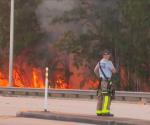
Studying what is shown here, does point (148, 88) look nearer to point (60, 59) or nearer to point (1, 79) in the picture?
point (60, 59)

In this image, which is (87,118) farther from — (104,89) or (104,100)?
(104,89)

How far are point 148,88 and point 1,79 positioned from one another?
37.4ft

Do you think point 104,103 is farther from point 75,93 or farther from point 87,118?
point 75,93

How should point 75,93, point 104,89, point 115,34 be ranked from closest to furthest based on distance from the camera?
point 104,89 < point 75,93 < point 115,34

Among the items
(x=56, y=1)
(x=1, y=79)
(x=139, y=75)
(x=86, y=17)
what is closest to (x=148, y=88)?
(x=139, y=75)

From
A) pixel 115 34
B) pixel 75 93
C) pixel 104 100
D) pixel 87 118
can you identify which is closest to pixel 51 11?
pixel 115 34

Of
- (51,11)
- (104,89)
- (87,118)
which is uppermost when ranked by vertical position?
(51,11)

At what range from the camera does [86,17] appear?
39.9 meters

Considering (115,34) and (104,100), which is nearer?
(104,100)

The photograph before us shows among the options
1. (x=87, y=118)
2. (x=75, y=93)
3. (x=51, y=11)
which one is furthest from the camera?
(x=51, y=11)

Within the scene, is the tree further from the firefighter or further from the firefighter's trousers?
the firefighter's trousers

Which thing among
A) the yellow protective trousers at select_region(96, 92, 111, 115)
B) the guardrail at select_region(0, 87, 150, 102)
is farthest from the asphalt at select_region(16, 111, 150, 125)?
the guardrail at select_region(0, 87, 150, 102)

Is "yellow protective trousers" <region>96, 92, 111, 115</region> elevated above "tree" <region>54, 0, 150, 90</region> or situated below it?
below

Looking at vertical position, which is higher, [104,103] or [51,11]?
[51,11]
